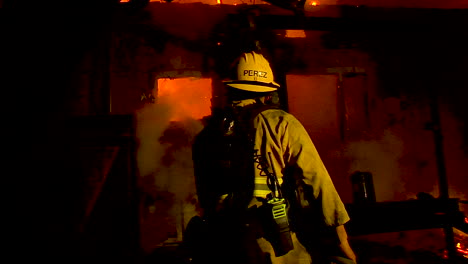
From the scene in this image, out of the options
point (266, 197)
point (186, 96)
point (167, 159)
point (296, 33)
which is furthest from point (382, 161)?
point (167, 159)

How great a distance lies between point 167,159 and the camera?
4.97 meters

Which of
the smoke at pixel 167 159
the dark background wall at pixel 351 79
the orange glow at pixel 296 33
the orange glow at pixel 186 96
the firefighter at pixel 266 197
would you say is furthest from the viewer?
the orange glow at pixel 296 33

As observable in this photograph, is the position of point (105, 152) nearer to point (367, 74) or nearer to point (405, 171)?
point (367, 74)

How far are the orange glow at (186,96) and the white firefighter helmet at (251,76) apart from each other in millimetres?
1486

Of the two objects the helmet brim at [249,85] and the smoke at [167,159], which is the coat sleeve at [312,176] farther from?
the smoke at [167,159]

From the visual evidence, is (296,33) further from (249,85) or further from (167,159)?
(167,159)

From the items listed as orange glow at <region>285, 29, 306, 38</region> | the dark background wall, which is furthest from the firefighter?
orange glow at <region>285, 29, 306, 38</region>

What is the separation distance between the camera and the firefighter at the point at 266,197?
278cm

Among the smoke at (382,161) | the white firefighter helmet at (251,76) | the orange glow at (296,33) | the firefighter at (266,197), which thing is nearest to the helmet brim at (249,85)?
the white firefighter helmet at (251,76)

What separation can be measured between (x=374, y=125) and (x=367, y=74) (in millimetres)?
976

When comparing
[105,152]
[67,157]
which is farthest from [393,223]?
[67,157]

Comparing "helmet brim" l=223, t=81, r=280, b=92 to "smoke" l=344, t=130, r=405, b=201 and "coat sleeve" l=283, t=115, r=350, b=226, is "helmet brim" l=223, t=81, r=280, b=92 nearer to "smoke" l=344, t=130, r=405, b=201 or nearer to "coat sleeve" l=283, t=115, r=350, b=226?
"coat sleeve" l=283, t=115, r=350, b=226

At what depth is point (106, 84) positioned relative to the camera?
500cm

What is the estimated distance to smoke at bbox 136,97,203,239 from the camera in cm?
487
